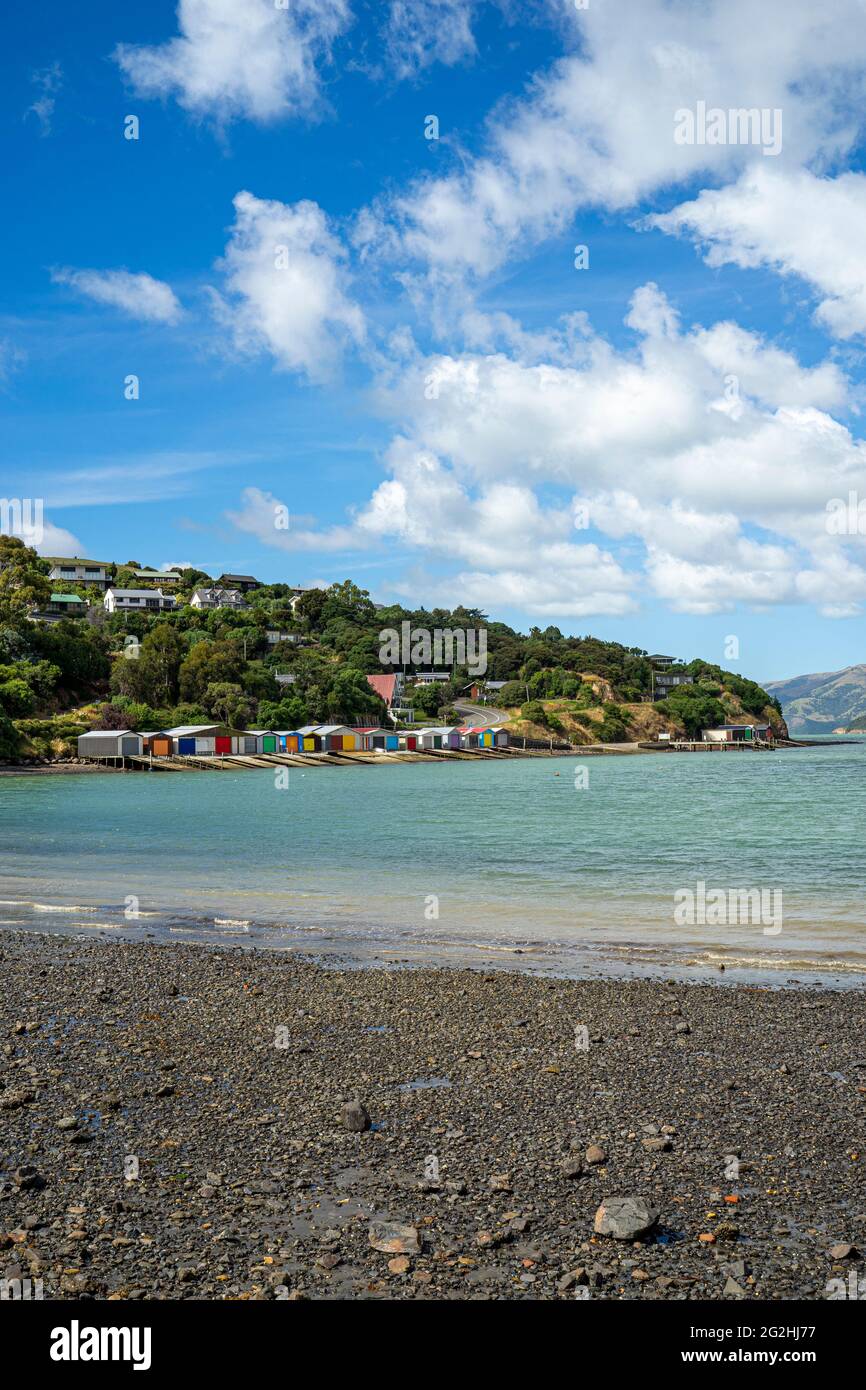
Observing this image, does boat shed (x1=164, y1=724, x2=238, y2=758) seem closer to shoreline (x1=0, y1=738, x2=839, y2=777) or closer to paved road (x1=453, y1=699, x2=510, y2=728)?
shoreline (x1=0, y1=738, x2=839, y2=777)

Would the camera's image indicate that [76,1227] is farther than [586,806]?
No

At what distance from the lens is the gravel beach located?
554 cm

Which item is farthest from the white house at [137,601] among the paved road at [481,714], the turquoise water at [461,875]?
the turquoise water at [461,875]

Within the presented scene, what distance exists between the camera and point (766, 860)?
3019cm

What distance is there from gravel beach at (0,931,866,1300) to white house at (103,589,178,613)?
→ 178255mm

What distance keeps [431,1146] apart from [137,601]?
622 feet

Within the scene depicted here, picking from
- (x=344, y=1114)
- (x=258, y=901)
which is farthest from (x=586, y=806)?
(x=344, y=1114)

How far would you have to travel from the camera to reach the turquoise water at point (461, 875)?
680 inches

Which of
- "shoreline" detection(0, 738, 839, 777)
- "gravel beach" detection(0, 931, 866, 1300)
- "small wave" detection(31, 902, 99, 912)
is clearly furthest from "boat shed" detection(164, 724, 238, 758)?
"gravel beach" detection(0, 931, 866, 1300)

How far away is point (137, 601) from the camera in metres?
186

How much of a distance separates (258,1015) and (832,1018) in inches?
272

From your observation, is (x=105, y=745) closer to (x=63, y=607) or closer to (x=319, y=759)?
(x=319, y=759)
